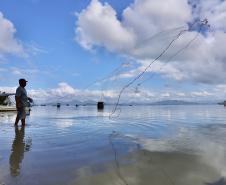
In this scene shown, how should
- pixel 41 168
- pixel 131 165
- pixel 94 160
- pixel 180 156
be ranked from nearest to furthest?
1. pixel 41 168
2. pixel 131 165
3. pixel 94 160
4. pixel 180 156

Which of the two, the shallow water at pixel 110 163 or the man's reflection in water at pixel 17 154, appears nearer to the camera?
the shallow water at pixel 110 163

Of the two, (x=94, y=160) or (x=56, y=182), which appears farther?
(x=94, y=160)

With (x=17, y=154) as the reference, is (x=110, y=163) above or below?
below

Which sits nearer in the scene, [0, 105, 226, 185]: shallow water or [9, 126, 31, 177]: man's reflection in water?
[0, 105, 226, 185]: shallow water

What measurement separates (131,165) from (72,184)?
72.7 inches

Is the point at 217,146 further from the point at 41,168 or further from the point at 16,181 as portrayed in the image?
the point at 16,181

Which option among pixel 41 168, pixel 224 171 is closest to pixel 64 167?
pixel 41 168

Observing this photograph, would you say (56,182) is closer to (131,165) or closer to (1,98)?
(131,165)

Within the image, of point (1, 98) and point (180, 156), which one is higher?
point (1, 98)

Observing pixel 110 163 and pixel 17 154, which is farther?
pixel 17 154

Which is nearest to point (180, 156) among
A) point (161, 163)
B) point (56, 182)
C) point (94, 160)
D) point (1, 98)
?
point (161, 163)

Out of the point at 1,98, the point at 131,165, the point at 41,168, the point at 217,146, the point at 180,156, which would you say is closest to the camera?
the point at 41,168

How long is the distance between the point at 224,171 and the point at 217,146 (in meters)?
3.47

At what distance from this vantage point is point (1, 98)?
195ft
